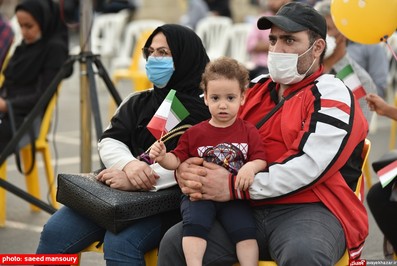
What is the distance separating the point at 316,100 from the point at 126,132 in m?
1.00

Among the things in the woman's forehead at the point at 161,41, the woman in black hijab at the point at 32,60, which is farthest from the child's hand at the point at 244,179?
the woman in black hijab at the point at 32,60

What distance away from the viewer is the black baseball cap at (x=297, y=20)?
3936 mm

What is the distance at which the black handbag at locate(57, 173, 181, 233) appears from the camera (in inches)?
151

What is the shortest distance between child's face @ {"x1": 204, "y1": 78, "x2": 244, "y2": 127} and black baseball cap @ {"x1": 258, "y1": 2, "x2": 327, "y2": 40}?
38 centimetres

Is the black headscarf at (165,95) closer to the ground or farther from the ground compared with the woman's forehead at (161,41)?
closer to the ground

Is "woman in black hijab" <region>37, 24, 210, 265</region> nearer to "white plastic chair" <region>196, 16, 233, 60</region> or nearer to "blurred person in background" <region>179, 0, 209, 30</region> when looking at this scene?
"white plastic chair" <region>196, 16, 233, 60</region>

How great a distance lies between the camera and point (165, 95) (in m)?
4.36

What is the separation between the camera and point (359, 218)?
3.78 metres

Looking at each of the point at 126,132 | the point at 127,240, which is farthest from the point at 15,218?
the point at 127,240

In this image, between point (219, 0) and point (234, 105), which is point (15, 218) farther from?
point (219, 0)

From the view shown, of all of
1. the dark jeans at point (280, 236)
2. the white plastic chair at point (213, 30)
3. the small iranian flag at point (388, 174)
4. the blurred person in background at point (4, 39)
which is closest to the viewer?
the dark jeans at point (280, 236)

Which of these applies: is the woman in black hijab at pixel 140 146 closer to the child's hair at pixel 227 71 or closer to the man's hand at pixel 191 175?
the man's hand at pixel 191 175

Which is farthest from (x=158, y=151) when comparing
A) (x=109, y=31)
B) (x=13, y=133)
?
(x=109, y=31)

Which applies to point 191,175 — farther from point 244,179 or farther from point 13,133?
point 13,133
